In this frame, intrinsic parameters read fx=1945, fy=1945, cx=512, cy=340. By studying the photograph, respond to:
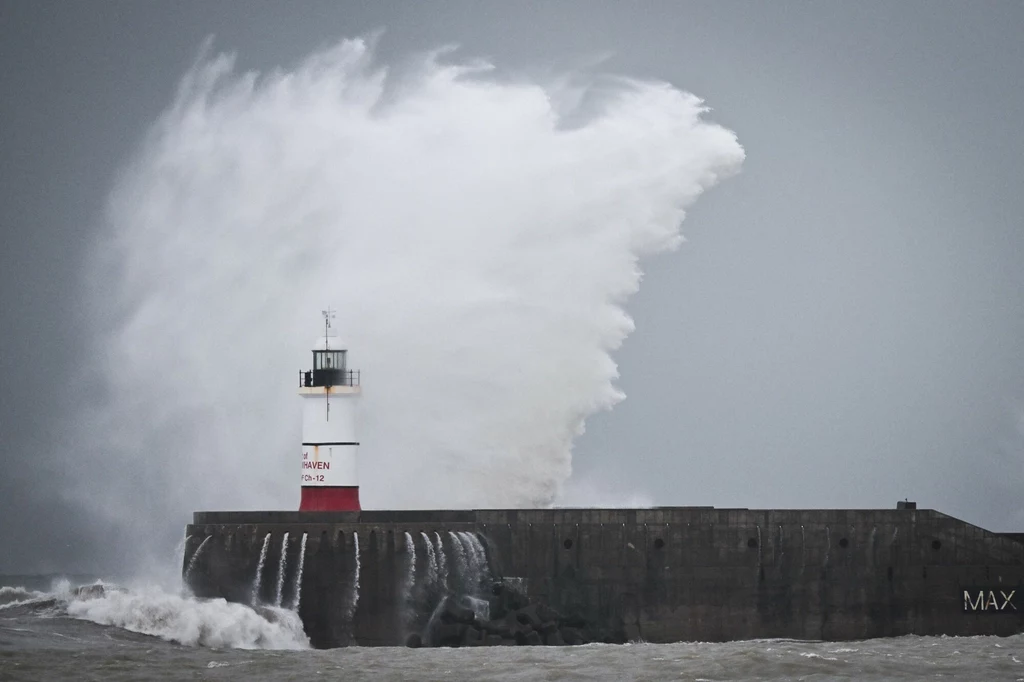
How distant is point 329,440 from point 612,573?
7.22 metres

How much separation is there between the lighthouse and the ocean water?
3.44 metres

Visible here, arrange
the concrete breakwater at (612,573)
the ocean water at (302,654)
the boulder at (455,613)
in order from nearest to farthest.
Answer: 1. the ocean water at (302,654)
2. the boulder at (455,613)
3. the concrete breakwater at (612,573)

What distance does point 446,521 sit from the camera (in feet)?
145

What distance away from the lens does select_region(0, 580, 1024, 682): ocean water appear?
37250mm

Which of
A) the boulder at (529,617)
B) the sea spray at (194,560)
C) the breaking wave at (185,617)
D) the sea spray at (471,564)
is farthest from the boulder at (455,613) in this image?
the sea spray at (194,560)

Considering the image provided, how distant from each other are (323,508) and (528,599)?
5.29 metres

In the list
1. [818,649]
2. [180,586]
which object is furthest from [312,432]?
[818,649]

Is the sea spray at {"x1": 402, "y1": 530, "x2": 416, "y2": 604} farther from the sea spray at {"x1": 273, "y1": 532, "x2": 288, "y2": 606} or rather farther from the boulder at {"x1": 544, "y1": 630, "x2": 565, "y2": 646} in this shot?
the boulder at {"x1": 544, "y1": 630, "x2": 565, "y2": 646}

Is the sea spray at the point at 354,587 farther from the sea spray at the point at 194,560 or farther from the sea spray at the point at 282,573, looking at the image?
the sea spray at the point at 194,560

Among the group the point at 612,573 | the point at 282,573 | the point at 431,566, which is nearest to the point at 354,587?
the point at 282,573

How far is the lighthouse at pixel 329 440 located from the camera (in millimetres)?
45000

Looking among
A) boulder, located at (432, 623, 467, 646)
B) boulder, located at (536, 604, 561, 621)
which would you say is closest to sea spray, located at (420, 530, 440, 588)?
boulder, located at (432, 623, 467, 646)

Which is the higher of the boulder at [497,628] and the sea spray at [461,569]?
the sea spray at [461,569]

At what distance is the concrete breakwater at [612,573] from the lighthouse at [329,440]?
1438mm
